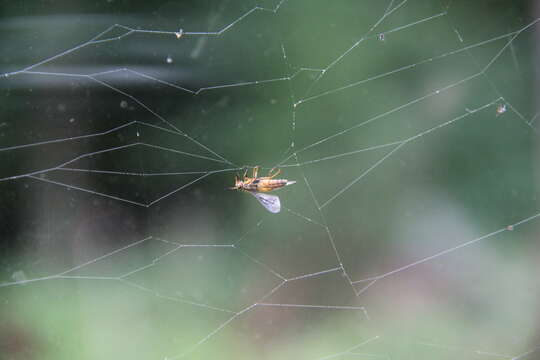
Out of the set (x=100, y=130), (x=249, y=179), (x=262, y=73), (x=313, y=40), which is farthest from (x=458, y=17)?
(x=100, y=130)

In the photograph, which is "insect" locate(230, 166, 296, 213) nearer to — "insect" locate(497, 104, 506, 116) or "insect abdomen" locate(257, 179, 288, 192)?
"insect abdomen" locate(257, 179, 288, 192)

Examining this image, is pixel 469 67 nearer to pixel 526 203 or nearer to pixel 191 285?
pixel 526 203

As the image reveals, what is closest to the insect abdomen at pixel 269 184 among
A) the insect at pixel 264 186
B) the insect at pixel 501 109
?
the insect at pixel 264 186

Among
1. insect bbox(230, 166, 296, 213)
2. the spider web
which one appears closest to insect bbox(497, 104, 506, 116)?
the spider web

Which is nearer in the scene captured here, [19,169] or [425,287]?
[19,169]

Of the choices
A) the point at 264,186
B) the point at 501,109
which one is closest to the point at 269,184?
the point at 264,186
